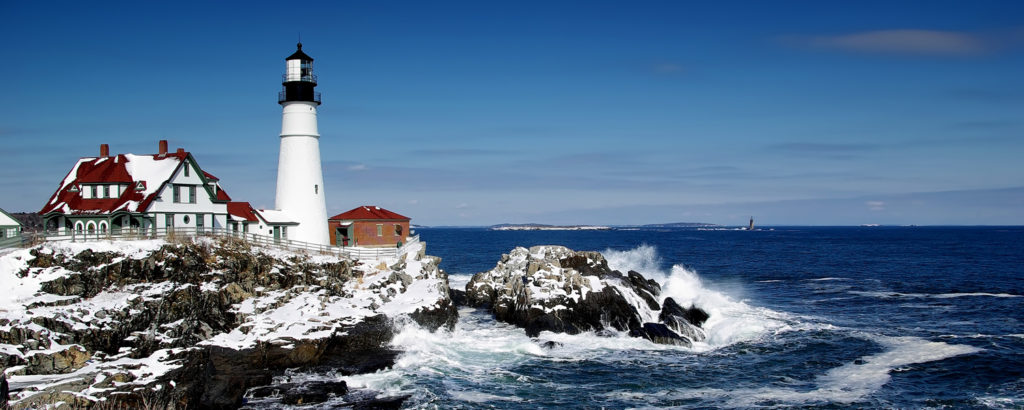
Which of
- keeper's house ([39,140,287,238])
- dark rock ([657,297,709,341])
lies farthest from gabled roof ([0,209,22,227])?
dark rock ([657,297,709,341])

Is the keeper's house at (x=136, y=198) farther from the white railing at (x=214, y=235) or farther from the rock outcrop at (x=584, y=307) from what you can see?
the rock outcrop at (x=584, y=307)

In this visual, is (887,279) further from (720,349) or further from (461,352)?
(461,352)

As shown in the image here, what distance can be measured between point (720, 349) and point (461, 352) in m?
12.0

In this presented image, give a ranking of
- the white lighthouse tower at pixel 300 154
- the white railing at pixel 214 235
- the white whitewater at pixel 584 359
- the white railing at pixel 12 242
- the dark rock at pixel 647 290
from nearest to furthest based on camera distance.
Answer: the white whitewater at pixel 584 359 → the white railing at pixel 12 242 → the white railing at pixel 214 235 → the dark rock at pixel 647 290 → the white lighthouse tower at pixel 300 154

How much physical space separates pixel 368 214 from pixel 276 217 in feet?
27.2

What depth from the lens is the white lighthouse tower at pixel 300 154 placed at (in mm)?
42844

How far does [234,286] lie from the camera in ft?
108

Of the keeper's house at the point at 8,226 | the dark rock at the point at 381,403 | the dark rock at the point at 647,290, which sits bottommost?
the dark rock at the point at 381,403

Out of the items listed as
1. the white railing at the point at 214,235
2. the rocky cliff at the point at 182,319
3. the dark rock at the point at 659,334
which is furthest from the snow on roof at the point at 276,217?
the dark rock at the point at 659,334

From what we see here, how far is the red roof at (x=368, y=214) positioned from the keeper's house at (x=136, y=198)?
9.48m

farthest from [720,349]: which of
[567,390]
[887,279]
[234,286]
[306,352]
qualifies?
[887,279]

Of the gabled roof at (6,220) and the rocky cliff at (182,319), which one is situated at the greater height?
the gabled roof at (6,220)

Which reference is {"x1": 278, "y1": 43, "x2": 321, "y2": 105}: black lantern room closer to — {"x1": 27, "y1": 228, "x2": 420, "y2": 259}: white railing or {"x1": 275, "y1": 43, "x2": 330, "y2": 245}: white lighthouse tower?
{"x1": 275, "y1": 43, "x2": 330, "y2": 245}: white lighthouse tower

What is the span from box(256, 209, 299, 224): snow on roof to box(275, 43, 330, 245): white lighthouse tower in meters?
0.19
